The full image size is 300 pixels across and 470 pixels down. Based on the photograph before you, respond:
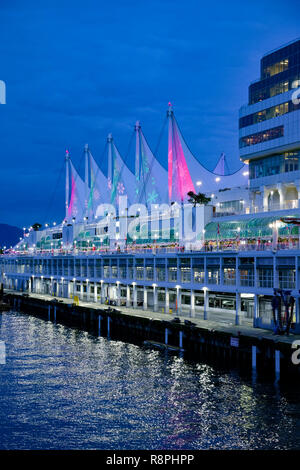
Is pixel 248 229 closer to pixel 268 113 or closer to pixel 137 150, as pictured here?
pixel 268 113

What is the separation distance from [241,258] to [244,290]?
10.7ft

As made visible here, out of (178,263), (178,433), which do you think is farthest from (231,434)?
(178,263)

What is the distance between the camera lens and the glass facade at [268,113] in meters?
61.6

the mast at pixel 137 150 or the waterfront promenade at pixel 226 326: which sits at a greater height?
the mast at pixel 137 150

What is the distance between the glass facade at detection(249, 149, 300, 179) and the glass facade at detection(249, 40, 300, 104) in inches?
301

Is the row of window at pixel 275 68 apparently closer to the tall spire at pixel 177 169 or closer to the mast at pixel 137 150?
the tall spire at pixel 177 169

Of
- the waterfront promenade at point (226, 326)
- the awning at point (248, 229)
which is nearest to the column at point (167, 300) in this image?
the waterfront promenade at point (226, 326)

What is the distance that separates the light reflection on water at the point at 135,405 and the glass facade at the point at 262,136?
32054 mm

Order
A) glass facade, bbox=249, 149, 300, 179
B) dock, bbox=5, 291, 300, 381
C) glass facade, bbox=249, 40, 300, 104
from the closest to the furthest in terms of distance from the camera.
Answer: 1. dock, bbox=5, 291, 300, 381
2. glass facade, bbox=249, 40, 300, 104
3. glass facade, bbox=249, 149, 300, 179

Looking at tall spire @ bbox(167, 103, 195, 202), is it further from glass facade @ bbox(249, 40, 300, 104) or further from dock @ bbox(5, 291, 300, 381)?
dock @ bbox(5, 291, 300, 381)

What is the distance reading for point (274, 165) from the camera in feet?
219

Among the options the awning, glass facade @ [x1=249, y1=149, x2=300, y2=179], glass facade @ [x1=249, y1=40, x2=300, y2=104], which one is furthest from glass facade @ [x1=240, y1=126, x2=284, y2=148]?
the awning

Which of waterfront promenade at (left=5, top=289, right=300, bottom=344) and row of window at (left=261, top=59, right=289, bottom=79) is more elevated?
row of window at (left=261, top=59, right=289, bottom=79)

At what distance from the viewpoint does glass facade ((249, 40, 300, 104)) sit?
6219cm
